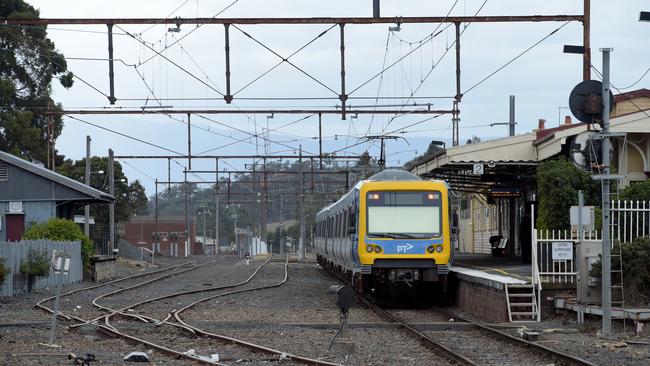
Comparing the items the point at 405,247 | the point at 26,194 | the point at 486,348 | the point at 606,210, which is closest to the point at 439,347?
the point at 486,348

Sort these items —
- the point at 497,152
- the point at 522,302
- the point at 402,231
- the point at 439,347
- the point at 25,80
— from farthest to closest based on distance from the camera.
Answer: the point at 25,80
the point at 497,152
the point at 402,231
the point at 522,302
the point at 439,347

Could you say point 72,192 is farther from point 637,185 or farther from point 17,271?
point 637,185

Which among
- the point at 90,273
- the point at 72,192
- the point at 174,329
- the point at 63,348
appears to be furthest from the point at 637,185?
the point at 72,192

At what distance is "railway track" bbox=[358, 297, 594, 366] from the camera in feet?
39.9

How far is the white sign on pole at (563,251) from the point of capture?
58.8ft

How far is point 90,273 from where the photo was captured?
36.1 meters

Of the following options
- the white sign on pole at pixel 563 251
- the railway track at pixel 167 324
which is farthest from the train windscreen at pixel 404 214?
the white sign on pole at pixel 563 251

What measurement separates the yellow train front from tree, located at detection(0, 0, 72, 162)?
108 ft

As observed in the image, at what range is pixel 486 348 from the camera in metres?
13.9

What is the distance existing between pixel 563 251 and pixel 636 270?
1.69 meters

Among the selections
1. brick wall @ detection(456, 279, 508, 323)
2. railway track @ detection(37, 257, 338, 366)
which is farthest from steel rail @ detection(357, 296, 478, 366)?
brick wall @ detection(456, 279, 508, 323)

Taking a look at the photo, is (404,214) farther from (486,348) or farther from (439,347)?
(439,347)

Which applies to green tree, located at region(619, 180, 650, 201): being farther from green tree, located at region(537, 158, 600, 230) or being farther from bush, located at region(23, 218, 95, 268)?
bush, located at region(23, 218, 95, 268)

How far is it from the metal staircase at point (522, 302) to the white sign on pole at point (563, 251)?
0.72 meters
